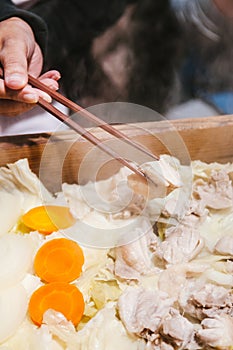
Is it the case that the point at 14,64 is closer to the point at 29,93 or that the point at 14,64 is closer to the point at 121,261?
the point at 29,93

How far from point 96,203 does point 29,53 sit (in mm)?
789

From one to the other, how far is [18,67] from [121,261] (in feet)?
2.76

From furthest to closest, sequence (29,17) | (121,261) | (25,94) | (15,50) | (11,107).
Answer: (29,17) < (11,107) < (15,50) < (25,94) < (121,261)

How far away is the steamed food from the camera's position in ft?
4.64

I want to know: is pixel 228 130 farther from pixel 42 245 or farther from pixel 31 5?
pixel 31 5

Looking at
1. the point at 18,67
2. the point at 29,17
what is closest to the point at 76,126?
the point at 18,67

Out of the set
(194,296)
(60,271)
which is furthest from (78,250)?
(194,296)

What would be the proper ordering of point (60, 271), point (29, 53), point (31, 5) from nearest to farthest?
point (60, 271)
point (29, 53)
point (31, 5)

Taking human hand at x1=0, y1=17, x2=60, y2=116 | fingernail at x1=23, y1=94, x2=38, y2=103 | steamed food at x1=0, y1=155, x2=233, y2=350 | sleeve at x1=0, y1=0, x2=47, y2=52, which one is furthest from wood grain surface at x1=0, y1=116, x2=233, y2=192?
sleeve at x1=0, y1=0, x2=47, y2=52

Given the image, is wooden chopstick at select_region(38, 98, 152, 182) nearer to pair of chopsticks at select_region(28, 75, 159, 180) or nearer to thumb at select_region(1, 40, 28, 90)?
pair of chopsticks at select_region(28, 75, 159, 180)

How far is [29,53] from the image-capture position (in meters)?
2.14

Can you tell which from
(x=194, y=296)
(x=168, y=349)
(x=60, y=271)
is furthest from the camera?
(x=60, y=271)

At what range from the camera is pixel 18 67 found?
1771 millimetres

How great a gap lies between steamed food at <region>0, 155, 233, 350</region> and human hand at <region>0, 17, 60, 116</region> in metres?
0.30
